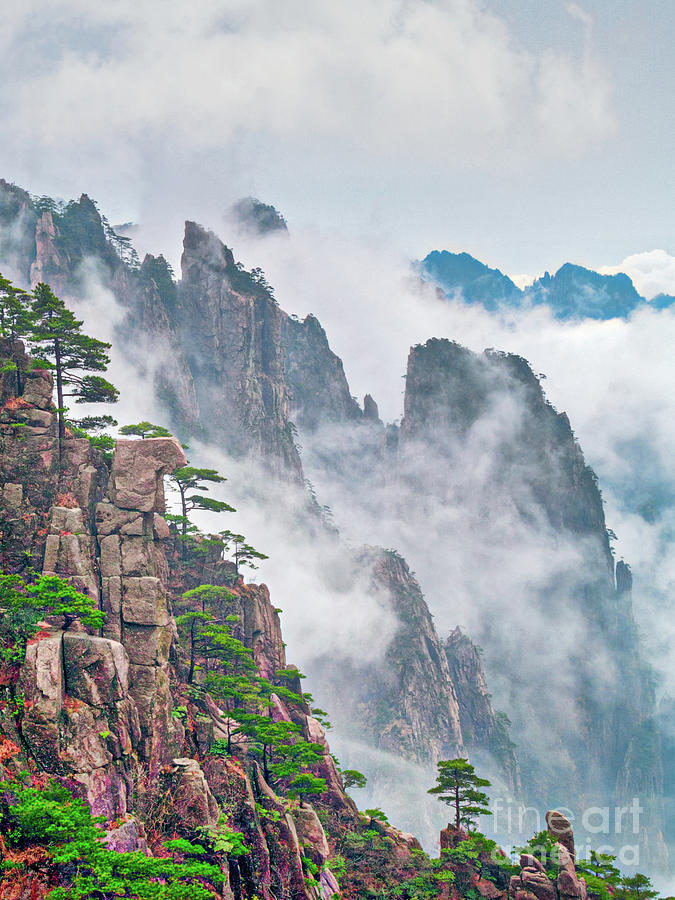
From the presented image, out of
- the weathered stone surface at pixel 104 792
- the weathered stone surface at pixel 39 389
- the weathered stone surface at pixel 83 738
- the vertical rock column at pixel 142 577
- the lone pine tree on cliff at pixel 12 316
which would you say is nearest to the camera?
the weathered stone surface at pixel 104 792

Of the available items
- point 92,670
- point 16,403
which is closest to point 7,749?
point 92,670

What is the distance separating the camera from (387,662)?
119 meters

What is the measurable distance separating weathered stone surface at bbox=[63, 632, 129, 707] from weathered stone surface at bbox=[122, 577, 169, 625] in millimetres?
4704

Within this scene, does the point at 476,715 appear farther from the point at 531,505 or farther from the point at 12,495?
the point at 12,495

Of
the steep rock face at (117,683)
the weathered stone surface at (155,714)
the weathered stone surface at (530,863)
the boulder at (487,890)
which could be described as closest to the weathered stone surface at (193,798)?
the steep rock face at (117,683)

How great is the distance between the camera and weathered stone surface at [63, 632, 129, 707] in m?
26.1

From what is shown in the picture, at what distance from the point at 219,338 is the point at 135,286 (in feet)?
62.1

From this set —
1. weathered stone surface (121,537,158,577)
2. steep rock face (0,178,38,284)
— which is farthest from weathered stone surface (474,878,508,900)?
steep rock face (0,178,38,284)

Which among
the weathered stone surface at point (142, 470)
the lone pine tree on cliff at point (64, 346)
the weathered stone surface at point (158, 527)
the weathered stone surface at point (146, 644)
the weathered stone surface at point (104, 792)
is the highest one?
the lone pine tree on cliff at point (64, 346)

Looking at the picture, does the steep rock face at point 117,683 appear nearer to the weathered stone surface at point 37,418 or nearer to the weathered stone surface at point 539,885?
the weathered stone surface at point 37,418

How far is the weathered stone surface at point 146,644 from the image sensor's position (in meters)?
32.0

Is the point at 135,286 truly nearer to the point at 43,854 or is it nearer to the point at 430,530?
the point at 430,530

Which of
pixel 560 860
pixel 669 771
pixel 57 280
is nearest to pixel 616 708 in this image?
pixel 669 771

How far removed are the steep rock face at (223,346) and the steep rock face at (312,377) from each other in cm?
3915
